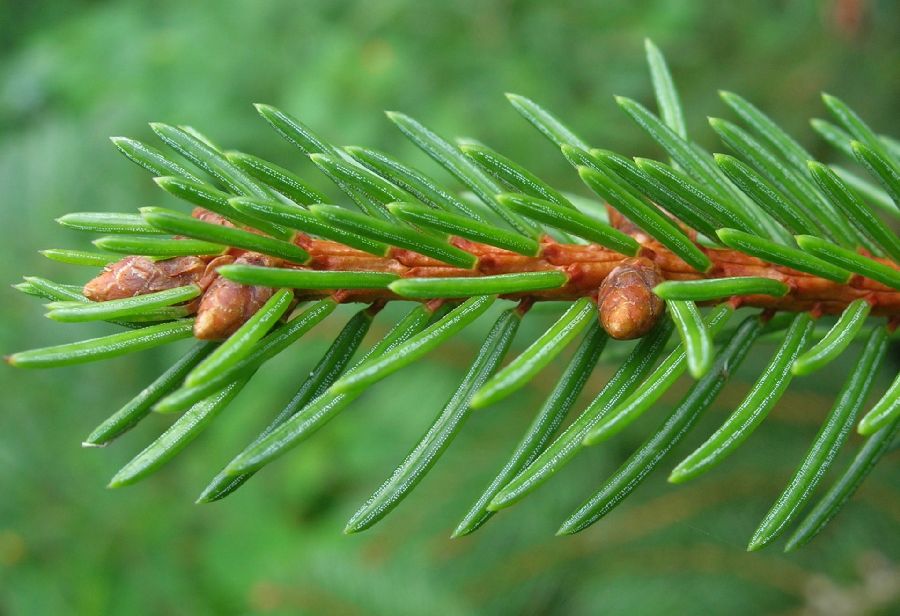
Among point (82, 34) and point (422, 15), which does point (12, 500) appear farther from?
point (82, 34)

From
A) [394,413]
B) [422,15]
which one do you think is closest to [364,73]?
[422,15]

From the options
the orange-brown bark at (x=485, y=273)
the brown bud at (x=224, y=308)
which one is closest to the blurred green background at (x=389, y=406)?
the orange-brown bark at (x=485, y=273)

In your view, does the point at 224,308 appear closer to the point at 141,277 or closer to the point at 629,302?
the point at 141,277

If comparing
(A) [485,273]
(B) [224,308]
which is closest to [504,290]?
(A) [485,273]

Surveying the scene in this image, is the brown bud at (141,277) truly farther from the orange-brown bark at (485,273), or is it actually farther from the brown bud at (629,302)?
the brown bud at (629,302)

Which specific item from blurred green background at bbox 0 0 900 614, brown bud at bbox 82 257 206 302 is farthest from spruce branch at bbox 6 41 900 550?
blurred green background at bbox 0 0 900 614

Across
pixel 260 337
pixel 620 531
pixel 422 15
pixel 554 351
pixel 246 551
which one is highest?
pixel 422 15
